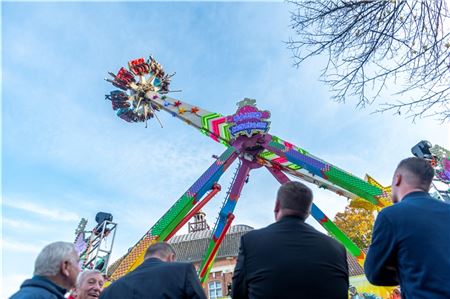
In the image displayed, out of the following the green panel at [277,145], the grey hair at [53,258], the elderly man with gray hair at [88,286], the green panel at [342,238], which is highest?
the green panel at [277,145]

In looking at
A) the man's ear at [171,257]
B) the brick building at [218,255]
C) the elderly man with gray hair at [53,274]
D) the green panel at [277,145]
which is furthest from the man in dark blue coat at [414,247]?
the brick building at [218,255]

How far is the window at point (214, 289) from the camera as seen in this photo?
21931 millimetres

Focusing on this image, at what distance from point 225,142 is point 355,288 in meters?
6.85

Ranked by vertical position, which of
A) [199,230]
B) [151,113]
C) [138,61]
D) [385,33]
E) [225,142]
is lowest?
[385,33]

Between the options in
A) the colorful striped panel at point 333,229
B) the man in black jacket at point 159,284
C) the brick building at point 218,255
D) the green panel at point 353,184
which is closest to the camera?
the man in black jacket at point 159,284

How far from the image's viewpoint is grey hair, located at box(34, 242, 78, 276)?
2.23 metres

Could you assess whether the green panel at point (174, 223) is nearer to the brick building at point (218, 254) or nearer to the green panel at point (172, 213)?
the green panel at point (172, 213)

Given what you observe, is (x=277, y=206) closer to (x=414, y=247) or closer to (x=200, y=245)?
(x=414, y=247)

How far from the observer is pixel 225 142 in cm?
1136

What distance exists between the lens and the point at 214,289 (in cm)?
2214

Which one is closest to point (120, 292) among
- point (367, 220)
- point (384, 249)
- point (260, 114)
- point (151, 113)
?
point (384, 249)

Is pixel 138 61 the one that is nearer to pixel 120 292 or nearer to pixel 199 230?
pixel 120 292

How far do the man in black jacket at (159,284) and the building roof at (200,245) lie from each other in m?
20.5

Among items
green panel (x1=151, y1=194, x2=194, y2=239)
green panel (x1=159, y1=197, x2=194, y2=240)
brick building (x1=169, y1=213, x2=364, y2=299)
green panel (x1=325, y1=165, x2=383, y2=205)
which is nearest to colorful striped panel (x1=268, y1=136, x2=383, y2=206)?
green panel (x1=325, y1=165, x2=383, y2=205)
